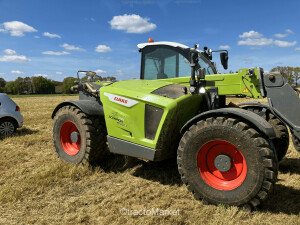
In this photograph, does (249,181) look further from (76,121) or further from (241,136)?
(76,121)

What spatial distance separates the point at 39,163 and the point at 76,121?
3.86 feet

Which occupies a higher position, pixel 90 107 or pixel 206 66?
pixel 206 66

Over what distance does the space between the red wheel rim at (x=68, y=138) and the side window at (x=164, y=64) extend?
5.52 feet

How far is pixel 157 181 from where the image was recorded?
3719 millimetres

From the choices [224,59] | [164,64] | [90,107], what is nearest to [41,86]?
[90,107]

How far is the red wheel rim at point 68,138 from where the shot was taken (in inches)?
182

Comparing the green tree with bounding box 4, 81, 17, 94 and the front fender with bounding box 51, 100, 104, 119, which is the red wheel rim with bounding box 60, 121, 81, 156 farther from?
the green tree with bounding box 4, 81, 17, 94

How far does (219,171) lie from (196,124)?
62 centimetres

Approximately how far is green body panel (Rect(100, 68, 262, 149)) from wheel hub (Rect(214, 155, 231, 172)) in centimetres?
73

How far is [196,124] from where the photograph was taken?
3.02 meters

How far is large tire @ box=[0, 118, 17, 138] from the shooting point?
7070 millimetres

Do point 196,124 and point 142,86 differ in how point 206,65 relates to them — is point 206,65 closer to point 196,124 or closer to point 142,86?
point 142,86

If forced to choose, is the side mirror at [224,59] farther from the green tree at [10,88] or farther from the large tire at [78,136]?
the green tree at [10,88]

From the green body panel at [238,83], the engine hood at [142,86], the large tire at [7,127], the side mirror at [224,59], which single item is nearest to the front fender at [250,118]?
the green body panel at [238,83]
